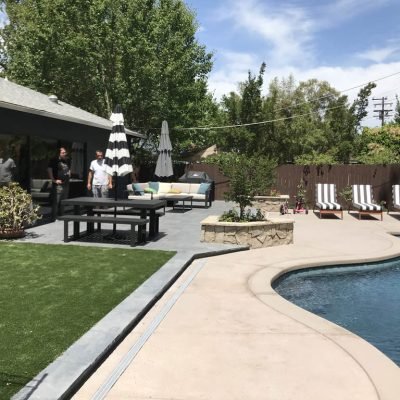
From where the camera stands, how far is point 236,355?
3977 millimetres

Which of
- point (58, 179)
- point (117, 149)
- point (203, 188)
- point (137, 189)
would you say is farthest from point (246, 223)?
point (203, 188)

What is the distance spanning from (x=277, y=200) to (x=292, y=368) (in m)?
13.7

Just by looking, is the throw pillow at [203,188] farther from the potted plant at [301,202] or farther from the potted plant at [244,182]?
the potted plant at [244,182]

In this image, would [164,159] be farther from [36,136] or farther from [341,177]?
[341,177]

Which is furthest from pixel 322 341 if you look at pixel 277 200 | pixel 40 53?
pixel 40 53

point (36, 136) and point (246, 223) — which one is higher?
point (36, 136)

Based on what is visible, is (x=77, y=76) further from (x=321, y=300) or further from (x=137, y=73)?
(x=321, y=300)

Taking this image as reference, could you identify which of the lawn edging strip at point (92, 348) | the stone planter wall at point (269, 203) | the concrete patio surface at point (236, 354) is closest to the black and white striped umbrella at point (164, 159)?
the stone planter wall at point (269, 203)

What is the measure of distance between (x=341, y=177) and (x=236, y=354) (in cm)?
1636

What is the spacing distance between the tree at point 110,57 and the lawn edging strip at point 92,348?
1864cm

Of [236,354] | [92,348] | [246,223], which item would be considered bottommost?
[236,354]

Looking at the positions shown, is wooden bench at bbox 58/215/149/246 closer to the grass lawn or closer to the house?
the grass lawn

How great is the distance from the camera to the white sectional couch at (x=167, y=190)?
1638cm

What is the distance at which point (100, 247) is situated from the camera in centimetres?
860
